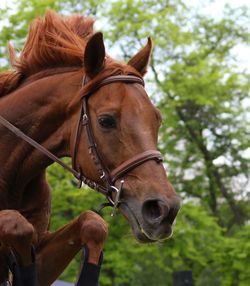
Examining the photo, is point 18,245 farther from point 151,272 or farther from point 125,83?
point 151,272

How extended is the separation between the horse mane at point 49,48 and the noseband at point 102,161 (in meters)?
0.45

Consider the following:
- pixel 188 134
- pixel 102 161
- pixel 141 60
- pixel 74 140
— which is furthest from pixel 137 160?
pixel 188 134

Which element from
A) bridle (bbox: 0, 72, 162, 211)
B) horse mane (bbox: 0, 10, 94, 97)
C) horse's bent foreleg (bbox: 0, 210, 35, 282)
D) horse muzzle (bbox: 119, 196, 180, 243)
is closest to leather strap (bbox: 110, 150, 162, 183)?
bridle (bbox: 0, 72, 162, 211)

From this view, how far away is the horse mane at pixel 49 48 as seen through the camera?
4.27m

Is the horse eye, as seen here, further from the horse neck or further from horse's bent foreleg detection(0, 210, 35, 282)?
horse's bent foreleg detection(0, 210, 35, 282)

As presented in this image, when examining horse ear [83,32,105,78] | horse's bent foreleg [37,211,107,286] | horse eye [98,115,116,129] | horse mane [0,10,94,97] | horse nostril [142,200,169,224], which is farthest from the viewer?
horse mane [0,10,94,97]

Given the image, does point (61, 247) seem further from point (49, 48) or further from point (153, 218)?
point (49, 48)

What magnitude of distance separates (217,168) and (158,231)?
15003 millimetres

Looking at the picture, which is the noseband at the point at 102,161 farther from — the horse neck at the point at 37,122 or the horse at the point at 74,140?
the horse neck at the point at 37,122

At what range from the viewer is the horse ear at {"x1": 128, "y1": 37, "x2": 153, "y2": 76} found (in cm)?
411

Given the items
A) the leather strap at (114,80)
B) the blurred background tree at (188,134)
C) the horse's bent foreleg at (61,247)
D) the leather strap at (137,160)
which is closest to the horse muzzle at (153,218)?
the leather strap at (137,160)

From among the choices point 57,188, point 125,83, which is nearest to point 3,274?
point 125,83

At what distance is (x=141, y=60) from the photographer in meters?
4.13

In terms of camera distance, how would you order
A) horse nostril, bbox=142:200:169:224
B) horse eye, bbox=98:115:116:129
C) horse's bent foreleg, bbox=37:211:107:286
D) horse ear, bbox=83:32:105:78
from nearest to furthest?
horse nostril, bbox=142:200:169:224, horse eye, bbox=98:115:116:129, horse ear, bbox=83:32:105:78, horse's bent foreleg, bbox=37:211:107:286
